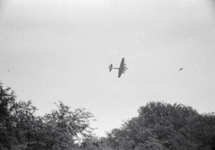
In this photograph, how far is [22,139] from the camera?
33.0ft

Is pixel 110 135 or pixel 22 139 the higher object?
pixel 110 135

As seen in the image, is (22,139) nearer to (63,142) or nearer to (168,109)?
(63,142)

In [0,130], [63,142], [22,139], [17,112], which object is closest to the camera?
[0,130]

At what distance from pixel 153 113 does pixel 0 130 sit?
43122 mm

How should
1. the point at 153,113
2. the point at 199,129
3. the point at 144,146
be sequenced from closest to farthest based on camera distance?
the point at 199,129, the point at 144,146, the point at 153,113

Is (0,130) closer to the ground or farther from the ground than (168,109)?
closer to the ground

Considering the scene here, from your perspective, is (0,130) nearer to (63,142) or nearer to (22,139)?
(22,139)

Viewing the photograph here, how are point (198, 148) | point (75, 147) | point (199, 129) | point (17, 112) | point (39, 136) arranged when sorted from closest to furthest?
point (17, 112) → point (39, 136) → point (75, 147) → point (198, 148) → point (199, 129)

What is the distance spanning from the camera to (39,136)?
1189 centimetres

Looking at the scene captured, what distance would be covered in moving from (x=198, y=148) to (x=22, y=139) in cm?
2579

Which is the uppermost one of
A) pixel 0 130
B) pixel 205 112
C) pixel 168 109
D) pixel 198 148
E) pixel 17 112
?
pixel 168 109

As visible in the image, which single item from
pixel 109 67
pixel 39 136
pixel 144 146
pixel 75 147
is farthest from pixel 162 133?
pixel 39 136

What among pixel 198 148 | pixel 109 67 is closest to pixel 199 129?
pixel 198 148

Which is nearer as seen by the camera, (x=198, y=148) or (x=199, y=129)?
(x=198, y=148)
